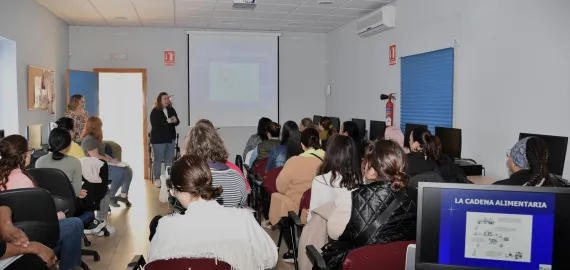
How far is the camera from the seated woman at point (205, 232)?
1.99 m

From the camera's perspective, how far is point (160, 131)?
8.56 metres

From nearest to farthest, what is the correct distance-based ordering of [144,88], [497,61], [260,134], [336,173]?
[336,173], [497,61], [260,134], [144,88]

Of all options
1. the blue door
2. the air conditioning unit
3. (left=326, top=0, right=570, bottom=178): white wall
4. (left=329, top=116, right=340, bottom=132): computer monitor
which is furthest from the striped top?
the blue door

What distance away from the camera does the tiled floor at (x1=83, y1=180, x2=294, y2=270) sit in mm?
4414

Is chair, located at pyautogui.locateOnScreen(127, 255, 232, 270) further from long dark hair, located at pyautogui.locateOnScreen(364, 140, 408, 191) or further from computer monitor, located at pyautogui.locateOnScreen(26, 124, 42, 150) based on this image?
computer monitor, located at pyautogui.locateOnScreen(26, 124, 42, 150)

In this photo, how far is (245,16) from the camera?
8242 millimetres

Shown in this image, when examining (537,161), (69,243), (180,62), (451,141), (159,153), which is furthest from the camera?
(180,62)

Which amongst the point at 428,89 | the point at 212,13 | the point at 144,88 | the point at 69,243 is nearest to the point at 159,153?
the point at 144,88

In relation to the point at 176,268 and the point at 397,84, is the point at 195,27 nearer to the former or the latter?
the point at 397,84

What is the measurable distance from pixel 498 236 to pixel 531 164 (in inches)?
61.1

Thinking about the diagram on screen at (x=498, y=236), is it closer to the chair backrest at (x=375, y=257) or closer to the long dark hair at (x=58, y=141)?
the chair backrest at (x=375, y=257)

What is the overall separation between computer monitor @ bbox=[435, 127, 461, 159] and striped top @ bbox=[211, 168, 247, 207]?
2.61 meters

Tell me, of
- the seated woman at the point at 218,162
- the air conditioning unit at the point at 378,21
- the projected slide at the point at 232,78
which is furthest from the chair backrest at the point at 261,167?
the projected slide at the point at 232,78

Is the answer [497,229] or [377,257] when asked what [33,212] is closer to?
[377,257]
